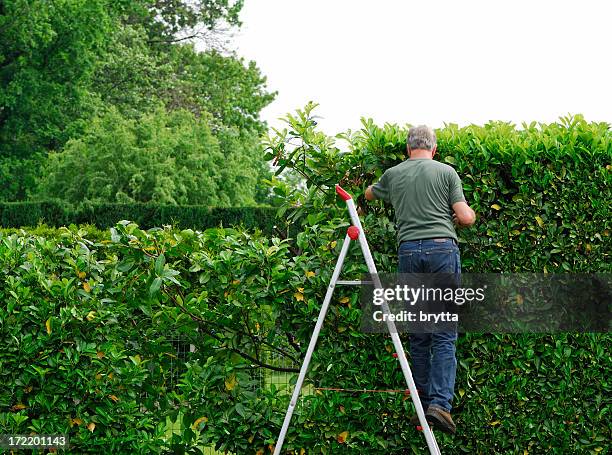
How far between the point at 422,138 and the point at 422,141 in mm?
19

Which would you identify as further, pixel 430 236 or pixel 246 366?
pixel 246 366

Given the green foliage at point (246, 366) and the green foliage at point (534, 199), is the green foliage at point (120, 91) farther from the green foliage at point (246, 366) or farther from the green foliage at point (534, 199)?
the green foliage at point (534, 199)

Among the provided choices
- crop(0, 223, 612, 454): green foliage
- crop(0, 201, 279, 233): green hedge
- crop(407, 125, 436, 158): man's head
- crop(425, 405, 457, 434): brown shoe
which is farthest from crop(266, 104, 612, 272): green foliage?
crop(0, 201, 279, 233): green hedge

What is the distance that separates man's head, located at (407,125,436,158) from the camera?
5.30 meters

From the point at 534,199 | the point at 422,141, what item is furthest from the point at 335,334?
the point at 534,199

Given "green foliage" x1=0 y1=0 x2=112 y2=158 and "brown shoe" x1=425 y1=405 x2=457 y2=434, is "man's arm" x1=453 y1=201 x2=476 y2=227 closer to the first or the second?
"brown shoe" x1=425 y1=405 x2=457 y2=434

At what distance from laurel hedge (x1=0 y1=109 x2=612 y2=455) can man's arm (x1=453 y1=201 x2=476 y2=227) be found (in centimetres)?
38

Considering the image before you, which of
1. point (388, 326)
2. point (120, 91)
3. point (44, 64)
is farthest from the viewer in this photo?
point (120, 91)

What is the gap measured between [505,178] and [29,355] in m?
3.45

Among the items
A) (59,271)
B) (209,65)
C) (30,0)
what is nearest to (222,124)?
(209,65)

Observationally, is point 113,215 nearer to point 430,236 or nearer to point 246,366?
point 246,366

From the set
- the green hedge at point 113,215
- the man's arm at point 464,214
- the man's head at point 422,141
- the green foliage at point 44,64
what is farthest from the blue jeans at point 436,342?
the green foliage at point 44,64

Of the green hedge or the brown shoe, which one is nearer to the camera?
the brown shoe

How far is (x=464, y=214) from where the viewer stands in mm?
5074
